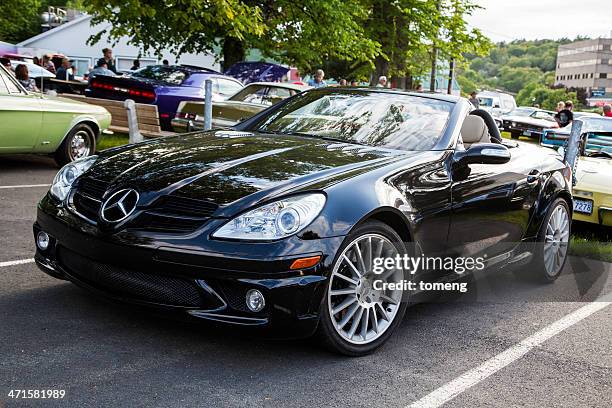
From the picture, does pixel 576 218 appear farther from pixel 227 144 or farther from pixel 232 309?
pixel 232 309

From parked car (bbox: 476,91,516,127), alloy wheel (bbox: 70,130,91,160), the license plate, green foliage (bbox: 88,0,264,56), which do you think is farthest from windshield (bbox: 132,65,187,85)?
parked car (bbox: 476,91,516,127)

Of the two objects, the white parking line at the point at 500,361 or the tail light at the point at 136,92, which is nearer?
the white parking line at the point at 500,361

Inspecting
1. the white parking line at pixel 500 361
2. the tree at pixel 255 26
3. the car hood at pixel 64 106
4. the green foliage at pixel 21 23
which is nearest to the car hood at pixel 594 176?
the white parking line at pixel 500 361

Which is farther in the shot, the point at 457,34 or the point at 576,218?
the point at 457,34

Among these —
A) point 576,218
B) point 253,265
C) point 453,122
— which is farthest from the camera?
point 576,218

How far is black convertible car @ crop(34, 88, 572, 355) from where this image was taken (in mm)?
3836

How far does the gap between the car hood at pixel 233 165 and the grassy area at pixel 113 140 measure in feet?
27.1

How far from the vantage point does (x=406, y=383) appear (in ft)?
13.0

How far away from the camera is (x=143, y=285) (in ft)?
12.8

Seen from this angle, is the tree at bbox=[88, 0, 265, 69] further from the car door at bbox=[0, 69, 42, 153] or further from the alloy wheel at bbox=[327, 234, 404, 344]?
the alloy wheel at bbox=[327, 234, 404, 344]

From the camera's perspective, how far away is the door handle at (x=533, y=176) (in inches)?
227

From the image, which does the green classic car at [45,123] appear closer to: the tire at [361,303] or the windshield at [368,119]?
the windshield at [368,119]

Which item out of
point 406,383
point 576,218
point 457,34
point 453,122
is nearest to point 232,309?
point 406,383

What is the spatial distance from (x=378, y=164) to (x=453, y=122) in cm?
96
